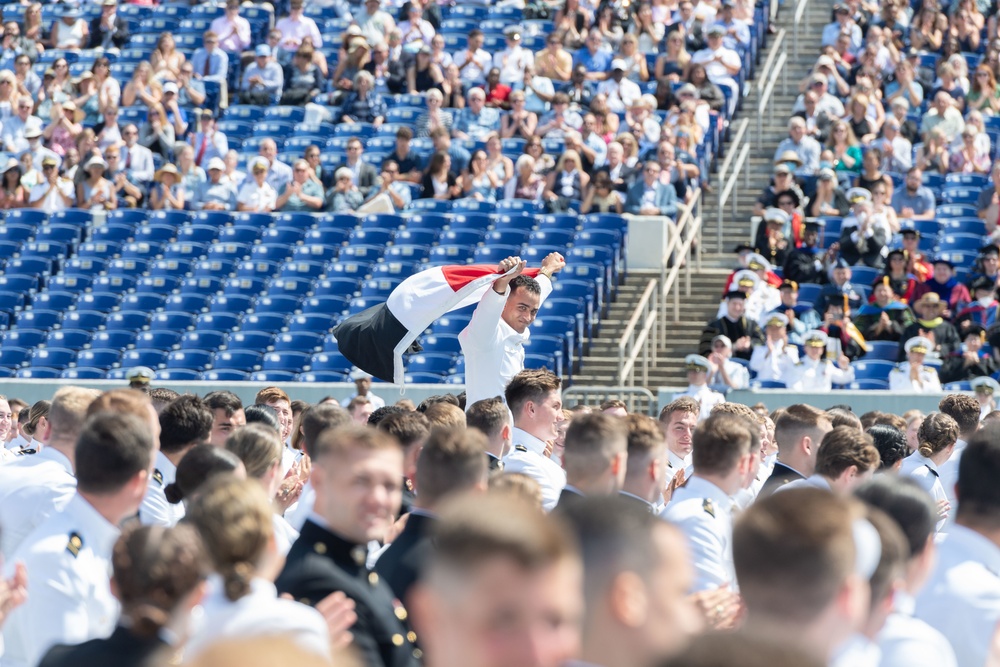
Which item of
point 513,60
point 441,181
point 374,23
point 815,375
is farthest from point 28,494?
point 374,23

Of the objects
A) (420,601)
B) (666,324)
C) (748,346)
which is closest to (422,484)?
(420,601)

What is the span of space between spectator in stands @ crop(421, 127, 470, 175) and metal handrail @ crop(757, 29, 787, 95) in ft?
15.8

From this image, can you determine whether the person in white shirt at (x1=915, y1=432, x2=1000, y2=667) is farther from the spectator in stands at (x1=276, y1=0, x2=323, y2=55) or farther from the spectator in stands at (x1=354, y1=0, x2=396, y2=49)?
the spectator in stands at (x1=276, y1=0, x2=323, y2=55)

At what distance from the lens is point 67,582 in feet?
16.8

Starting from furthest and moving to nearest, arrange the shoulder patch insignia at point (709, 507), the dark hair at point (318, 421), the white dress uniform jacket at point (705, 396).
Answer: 1. the white dress uniform jacket at point (705, 396)
2. the dark hair at point (318, 421)
3. the shoulder patch insignia at point (709, 507)

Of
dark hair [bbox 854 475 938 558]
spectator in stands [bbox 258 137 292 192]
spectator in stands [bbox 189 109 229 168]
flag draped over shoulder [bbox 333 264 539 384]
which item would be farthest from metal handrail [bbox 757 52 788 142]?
dark hair [bbox 854 475 938 558]

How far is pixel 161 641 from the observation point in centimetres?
402

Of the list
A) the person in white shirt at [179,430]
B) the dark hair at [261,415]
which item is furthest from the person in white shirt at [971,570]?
the dark hair at [261,415]

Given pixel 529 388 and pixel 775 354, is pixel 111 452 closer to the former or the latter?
pixel 529 388

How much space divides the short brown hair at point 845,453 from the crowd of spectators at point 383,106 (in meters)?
12.9

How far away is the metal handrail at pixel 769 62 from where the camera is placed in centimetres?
2319

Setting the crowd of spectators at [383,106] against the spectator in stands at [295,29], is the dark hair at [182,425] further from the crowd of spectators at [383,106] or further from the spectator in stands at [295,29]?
the spectator in stands at [295,29]

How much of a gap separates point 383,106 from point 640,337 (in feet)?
22.6

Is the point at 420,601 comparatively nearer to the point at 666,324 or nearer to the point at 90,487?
the point at 90,487
